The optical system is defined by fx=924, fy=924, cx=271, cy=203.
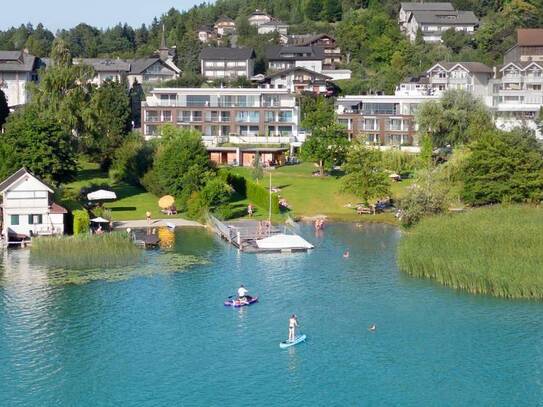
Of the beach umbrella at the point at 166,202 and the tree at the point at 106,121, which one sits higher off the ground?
the tree at the point at 106,121

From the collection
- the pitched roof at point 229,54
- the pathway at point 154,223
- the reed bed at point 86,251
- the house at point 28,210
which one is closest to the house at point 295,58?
the pitched roof at point 229,54

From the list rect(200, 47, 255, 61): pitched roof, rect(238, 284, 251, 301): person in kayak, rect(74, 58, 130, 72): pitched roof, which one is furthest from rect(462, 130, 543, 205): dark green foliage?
rect(74, 58, 130, 72): pitched roof

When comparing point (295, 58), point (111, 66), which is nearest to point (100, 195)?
point (295, 58)

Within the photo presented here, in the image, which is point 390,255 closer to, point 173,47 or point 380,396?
point 380,396

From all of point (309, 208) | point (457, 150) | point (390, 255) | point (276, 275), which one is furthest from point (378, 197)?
point (276, 275)

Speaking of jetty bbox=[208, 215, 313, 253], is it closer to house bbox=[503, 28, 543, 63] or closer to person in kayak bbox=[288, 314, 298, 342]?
person in kayak bbox=[288, 314, 298, 342]

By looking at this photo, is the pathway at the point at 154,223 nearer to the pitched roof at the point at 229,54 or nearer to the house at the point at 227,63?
the house at the point at 227,63
